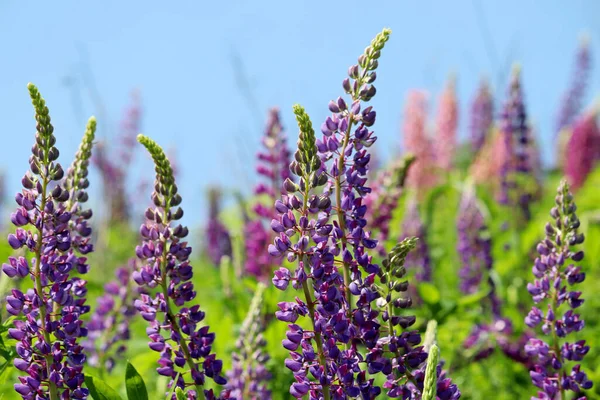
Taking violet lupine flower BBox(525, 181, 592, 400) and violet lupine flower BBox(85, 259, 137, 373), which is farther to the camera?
violet lupine flower BBox(85, 259, 137, 373)

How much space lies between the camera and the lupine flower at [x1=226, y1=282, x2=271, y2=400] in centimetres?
257

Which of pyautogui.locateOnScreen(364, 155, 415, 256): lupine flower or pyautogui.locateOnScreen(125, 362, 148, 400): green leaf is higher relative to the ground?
pyautogui.locateOnScreen(364, 155, 415, 256): lupine flower

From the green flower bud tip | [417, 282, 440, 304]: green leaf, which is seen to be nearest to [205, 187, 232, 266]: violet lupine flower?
[417, 282, 440, 304]: green leaf

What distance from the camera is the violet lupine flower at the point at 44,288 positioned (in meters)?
1.82

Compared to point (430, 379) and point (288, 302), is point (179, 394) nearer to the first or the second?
point (288, 302)

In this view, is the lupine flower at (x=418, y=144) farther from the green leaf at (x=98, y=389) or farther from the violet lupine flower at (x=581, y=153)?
the green leaf at (x=98, y=389)

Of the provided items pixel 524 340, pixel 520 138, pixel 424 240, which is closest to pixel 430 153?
pixel 520 138

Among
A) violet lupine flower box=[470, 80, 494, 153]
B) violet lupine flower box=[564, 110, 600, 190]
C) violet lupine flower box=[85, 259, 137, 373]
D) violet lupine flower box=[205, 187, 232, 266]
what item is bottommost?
violet lupine flower box=[85, 259, 137, 373]

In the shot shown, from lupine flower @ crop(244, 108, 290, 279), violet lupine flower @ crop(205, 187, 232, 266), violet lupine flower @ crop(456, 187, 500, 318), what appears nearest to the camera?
lupine flower @ crop(244, 108, 290, 279)

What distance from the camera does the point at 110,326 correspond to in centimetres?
343

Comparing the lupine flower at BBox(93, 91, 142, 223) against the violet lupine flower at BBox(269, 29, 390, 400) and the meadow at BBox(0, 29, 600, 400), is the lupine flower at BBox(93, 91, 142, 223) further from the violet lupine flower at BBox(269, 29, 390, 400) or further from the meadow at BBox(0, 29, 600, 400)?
the violet lupine flower at BBox(269, 29, 390, 400)

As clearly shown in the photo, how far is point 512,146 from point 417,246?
4.85ft

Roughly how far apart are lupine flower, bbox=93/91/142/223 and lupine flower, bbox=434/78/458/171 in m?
4.32

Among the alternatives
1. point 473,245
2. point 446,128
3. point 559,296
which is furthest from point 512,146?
point 446,128
